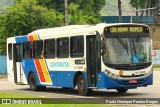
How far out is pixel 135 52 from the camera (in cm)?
2102

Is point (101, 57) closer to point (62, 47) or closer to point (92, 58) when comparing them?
point (92, 58)

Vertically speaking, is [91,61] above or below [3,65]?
above

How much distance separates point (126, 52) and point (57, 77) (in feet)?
15.4

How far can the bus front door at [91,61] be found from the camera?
21.2 meters

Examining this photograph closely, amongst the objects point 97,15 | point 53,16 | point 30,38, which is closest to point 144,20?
point 97,15

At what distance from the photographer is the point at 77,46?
876 inches

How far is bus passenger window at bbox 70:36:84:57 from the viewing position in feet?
71.7

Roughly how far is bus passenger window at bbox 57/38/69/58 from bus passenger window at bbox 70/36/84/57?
0.48 meters

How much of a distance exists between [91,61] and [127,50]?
1.61 m

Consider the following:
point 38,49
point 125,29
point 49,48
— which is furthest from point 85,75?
point 38,49

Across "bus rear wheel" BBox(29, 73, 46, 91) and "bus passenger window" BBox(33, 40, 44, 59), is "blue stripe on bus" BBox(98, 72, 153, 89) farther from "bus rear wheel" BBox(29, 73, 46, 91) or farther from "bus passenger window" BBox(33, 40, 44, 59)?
"bus rear wheel" BBox(29, 73, 46, 91)

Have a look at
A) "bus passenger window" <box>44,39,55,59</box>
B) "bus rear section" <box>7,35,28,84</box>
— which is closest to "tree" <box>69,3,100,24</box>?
"bus rear section" <box>7,35,28,84</box>

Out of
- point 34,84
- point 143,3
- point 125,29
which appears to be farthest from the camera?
point 143,3

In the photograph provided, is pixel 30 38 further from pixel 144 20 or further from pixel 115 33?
pixel 144 20
